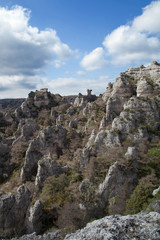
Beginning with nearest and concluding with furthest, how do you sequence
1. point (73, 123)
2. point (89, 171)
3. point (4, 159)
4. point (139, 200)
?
point (139, 200) < point (89, 171) < point (4, 159) < point (73, 123)

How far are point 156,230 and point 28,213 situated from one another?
14725mm

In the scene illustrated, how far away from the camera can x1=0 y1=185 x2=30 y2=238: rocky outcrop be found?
710 inches

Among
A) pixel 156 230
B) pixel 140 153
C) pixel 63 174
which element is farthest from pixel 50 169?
pixel 156 230

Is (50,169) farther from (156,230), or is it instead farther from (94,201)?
(156,230)

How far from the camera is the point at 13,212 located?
62.6 feet

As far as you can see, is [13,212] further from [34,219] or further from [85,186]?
[85,186]

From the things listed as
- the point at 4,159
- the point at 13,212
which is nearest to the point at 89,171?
the point at 13,212

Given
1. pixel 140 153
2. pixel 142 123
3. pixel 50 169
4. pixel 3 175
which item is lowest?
pixel 3 175

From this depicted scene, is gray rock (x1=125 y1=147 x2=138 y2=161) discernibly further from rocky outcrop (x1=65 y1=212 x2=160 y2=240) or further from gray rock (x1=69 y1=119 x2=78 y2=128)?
gray rock (x1=69 y1=119 x2=78 y2=128)

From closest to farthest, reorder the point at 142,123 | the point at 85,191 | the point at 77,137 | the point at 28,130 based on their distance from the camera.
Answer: the point at 85,191 < the point at 142,123 < the point at 77,137 < the point at 28,130

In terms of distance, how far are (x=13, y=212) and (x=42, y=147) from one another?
51.2ft

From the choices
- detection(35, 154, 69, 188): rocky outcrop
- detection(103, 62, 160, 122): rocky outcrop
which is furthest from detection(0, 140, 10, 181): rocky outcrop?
detection(103, 62, 160, 122): rocky outcrop

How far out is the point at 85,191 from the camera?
2031 centimetres

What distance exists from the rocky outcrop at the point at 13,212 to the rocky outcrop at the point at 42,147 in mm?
10089
